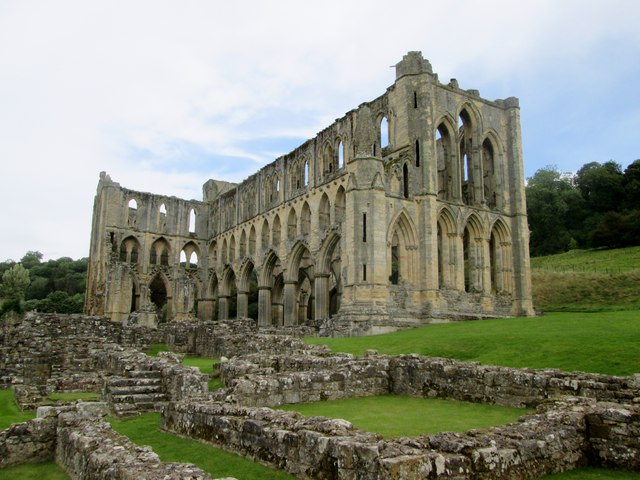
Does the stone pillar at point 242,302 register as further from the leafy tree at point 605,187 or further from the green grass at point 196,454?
the green grass at point 196,454

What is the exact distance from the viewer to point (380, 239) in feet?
92.9

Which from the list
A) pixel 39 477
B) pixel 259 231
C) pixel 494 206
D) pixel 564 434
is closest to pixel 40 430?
pixel 39 477

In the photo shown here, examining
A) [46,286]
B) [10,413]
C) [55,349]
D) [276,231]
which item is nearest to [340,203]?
[276,231]

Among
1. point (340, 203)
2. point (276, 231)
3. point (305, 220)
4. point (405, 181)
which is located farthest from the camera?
point (276, 231)

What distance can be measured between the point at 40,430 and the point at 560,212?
5733 cm

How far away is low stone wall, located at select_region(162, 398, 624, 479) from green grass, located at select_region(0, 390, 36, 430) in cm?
559

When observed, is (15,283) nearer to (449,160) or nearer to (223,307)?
(223,307)

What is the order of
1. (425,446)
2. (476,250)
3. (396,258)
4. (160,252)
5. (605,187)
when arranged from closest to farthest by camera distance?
(425,446)
(476,250)
(396,258)
(160,252)
(605,187)

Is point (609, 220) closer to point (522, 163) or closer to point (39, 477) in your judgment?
point (522, 163)

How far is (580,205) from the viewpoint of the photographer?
57.8 meters

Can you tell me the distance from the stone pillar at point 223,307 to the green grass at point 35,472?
40.2 m

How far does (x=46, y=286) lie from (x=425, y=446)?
278 feet

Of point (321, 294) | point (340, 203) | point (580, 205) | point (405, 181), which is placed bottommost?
point (321, 294)

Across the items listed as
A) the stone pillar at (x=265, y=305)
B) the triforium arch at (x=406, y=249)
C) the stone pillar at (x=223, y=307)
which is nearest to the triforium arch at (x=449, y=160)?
the triforium arch at (x=406, y=249)
